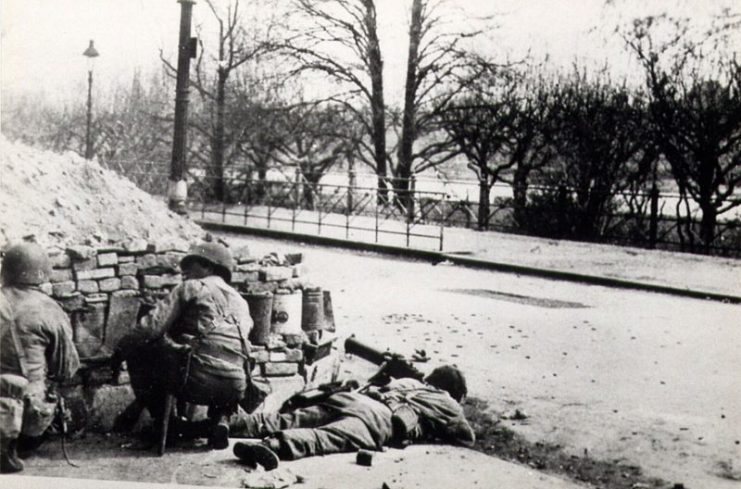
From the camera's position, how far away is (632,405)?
6047 mm

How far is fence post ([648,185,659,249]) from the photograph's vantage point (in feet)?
47.2

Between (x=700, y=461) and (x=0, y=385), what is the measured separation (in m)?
3.76

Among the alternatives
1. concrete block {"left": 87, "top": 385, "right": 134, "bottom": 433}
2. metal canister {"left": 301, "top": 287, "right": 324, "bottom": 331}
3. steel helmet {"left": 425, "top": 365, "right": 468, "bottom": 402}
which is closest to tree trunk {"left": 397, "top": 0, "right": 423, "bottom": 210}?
metal canister {"left": 301, "top": 287, "right": 324, "bottom": 331}

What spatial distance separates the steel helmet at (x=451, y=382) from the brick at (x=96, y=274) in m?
2.23

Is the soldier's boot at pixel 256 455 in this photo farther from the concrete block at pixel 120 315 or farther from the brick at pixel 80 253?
the brick at pixel 80 253

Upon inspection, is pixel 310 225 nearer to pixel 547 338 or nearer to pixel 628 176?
pixel 628 176

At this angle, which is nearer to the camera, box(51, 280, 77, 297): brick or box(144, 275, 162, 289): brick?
box(51, 280, 77, 297): brick

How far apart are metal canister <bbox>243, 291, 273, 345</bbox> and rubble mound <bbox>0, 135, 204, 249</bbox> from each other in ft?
2.05

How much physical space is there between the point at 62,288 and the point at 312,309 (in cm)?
207

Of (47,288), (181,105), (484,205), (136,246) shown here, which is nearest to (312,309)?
(136,246)

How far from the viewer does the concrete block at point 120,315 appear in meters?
5.06

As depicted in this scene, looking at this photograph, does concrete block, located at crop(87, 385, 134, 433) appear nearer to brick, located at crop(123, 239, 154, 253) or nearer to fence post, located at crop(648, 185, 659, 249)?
brick, located at crop(123, 239, 154, 253)

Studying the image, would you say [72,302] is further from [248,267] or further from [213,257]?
[248,267]

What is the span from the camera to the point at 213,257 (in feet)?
15.6
